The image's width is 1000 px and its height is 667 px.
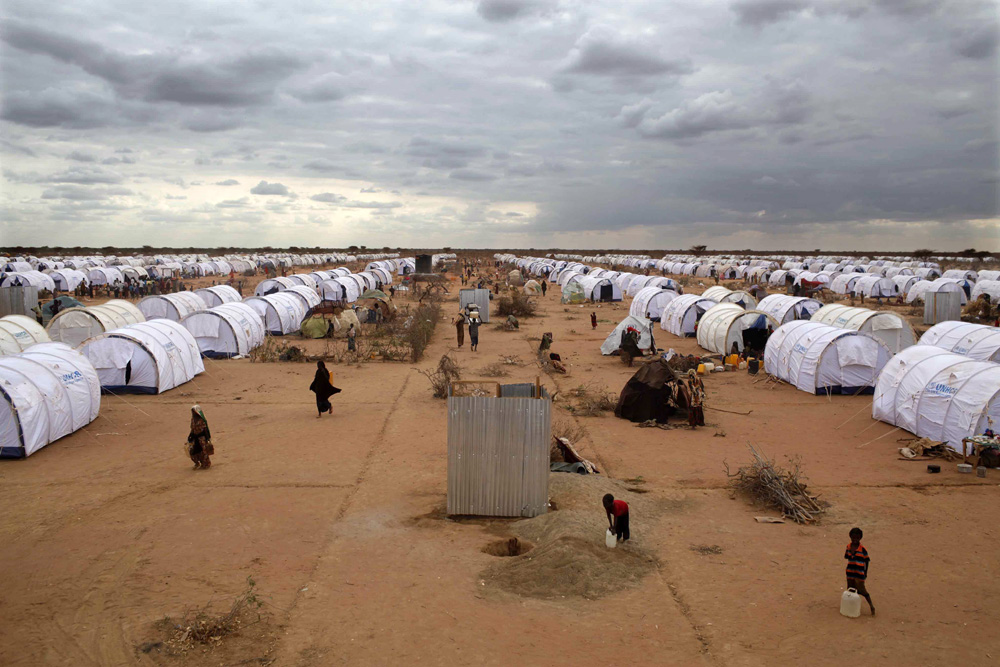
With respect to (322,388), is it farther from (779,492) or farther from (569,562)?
(779,492)

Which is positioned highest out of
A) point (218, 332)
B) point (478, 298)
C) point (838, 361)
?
point (478, 298)

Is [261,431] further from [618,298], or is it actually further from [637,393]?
[618,298]

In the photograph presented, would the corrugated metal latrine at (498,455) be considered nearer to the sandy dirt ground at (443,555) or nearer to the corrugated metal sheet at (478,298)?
the sandy dirt ground at (443,555)

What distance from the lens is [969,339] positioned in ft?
65.9

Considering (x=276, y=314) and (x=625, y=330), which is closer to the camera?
(x=625, y=330)

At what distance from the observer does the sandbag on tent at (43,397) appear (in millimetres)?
13008

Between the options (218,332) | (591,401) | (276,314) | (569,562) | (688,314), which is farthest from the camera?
(276,314)

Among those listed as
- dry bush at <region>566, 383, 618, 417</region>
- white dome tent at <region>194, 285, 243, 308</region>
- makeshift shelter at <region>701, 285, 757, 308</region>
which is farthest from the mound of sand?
white dome tent at <region>194, 285, 243, 308</region>

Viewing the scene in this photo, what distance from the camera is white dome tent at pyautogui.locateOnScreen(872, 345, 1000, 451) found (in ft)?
42.3

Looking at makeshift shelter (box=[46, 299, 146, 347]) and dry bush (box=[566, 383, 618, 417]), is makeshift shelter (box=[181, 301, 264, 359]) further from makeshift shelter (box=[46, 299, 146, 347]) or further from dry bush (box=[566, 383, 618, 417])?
dry bush (box=[566, 383, 618, 417])

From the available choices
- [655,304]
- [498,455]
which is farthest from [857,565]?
[655,304]

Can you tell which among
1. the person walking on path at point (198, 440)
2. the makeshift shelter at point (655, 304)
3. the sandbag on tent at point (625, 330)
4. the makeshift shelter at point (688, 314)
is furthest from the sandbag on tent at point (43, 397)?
the makeshift shelter at point (655, 304)

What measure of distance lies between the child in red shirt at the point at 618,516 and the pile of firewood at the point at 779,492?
315 centimetres

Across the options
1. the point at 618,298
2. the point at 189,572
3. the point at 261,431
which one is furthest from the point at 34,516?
the point at 618,298
